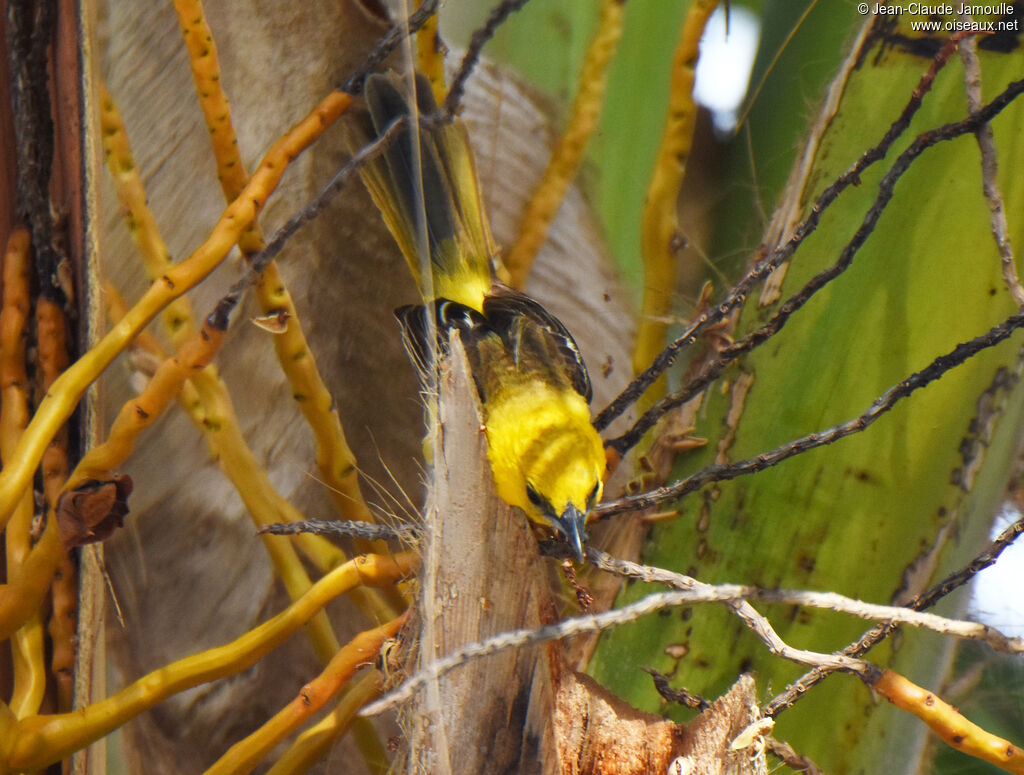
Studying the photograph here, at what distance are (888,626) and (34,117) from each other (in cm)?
69

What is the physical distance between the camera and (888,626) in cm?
47

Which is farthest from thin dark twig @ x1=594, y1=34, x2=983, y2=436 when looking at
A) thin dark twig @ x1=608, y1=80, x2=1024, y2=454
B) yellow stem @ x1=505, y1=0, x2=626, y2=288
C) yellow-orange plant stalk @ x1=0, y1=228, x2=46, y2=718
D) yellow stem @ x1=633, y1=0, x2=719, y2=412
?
yellow-orange plant stalk @ x1=0, y1=228, x2=46, y2=718

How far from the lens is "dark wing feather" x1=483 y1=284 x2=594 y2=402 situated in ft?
2.71

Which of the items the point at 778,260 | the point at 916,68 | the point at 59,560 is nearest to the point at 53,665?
the point at 59,560

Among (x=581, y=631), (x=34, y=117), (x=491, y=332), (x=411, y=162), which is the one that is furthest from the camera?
(x=491, y=332)

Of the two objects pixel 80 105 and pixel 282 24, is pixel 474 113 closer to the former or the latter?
pixel 282 24

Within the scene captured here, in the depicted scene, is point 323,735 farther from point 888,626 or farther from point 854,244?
point 854,244

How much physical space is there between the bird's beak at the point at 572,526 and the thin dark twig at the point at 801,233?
8 cm

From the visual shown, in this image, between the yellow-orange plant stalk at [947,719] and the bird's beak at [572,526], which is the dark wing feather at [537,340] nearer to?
the bird's beak at [572,526]

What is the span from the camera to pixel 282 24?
0.81 metres

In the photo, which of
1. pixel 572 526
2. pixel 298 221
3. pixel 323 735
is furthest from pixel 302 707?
pixel 298 221

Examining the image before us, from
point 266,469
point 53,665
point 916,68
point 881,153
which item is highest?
point 916,68

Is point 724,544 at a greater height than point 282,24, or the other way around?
point 282,24

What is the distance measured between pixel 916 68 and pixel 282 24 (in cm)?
57
